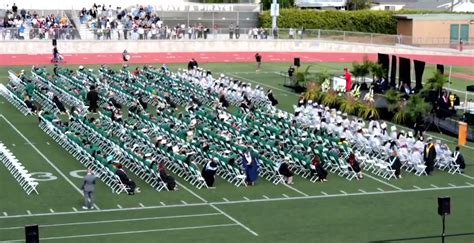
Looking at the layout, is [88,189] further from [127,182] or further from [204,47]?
[204,47]

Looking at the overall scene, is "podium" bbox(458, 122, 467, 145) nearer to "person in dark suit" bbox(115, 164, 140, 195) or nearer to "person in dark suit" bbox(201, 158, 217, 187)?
"person in dark suit" bbox(201, 158, 217, 187)

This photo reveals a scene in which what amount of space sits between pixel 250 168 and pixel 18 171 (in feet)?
24.1

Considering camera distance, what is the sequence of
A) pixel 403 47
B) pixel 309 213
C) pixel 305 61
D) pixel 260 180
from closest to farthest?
pixel 309 213
pixel 260 180
pixel 305 61
pixel 403 47

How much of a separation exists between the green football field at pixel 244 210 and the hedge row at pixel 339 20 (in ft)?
169

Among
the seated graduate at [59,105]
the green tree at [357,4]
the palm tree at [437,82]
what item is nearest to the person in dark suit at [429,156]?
the palm tree at [437,82]

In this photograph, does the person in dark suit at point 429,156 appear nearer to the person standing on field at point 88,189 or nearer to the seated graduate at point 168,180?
the seated graduate at point 168,180

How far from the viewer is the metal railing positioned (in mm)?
75438

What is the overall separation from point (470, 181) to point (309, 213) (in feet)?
23.6

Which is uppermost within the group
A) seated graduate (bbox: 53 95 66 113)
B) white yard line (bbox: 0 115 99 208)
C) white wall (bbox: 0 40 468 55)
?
white wall (bbox: 0 40 468 55)

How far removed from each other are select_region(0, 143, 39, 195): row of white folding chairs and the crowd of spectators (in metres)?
34.4

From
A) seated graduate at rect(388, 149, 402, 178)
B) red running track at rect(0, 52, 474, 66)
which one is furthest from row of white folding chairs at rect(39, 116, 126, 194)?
red running track at rect(0, 52, 474, 66)

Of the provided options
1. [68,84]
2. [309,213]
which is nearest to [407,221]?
[309,213]

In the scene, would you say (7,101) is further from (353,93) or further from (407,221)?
(407,221)

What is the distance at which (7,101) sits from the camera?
176ft
